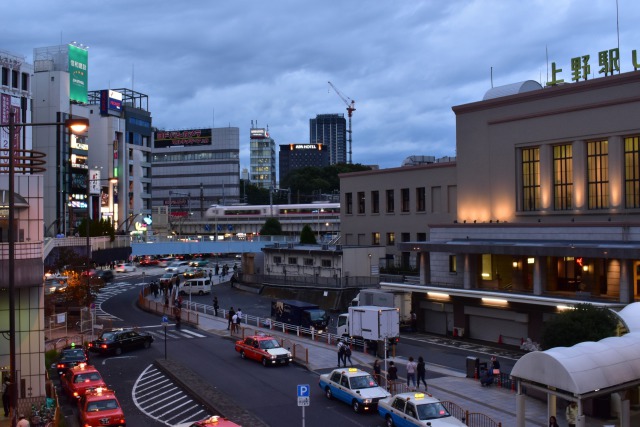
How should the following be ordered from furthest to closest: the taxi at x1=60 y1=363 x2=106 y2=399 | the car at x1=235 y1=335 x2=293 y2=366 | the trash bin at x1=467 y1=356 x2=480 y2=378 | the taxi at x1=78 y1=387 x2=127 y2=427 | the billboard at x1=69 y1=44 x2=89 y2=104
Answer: the billboard at x1=69 y1=44 x2=89 y2=104 < the car at x1=235 y1=335 x2=293 y2=366 < the trash bin at x1=467 y1=356 x2=480 y2=378 < the taxi at x1=60 y1=363 x2=106 y2=399 < the taxi at x1=78 y1=387 x2=127 y2=427

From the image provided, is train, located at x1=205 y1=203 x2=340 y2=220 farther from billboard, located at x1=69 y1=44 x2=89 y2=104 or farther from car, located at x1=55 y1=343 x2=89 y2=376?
car, located at x1=55 y1=343 x2=89 y2=376

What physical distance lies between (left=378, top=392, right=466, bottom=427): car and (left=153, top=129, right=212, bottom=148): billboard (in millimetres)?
169240

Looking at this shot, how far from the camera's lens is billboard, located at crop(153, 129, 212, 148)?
188375 mm

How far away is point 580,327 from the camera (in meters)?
28.0

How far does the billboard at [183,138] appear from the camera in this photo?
7416 inches

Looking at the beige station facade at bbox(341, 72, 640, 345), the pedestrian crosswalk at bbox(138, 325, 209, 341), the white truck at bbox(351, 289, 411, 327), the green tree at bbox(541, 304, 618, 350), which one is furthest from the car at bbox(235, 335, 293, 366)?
the beige station facade at bbox(341, 72, 640, 345)

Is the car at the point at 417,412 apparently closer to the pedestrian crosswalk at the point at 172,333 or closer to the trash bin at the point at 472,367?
the trash bin at the point at 472,367

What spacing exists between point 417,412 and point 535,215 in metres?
27.9

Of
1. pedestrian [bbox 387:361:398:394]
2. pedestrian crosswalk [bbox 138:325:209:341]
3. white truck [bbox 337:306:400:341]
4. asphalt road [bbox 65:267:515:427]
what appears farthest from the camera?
pedestrian crosswalk [bbox 138:325:209:341]

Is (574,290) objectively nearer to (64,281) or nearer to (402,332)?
(402,332)

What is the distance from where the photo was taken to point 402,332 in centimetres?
4872

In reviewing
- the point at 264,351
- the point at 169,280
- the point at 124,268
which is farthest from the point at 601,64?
the point at 124,268

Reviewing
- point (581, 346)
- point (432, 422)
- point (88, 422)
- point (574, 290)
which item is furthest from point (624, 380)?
point (574, 290)

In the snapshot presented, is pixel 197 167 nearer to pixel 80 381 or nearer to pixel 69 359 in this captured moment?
pixel 69 359
